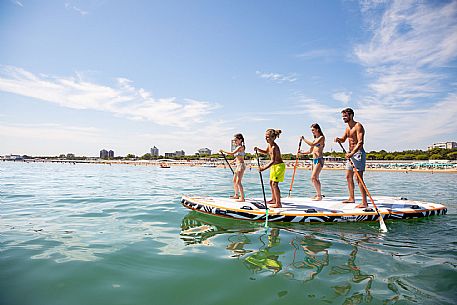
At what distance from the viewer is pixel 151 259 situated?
15.1 ft

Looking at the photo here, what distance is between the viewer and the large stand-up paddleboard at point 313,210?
23.0 ft

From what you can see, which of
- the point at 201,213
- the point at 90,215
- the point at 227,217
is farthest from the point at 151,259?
the point at 90,215

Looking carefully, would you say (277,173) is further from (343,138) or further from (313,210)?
(343,138)

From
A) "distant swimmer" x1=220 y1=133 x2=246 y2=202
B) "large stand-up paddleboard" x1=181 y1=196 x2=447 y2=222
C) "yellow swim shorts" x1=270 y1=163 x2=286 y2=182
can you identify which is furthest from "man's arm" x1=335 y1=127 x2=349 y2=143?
"distant swimmer" x1=220 y1=133 x2=246 y2=202

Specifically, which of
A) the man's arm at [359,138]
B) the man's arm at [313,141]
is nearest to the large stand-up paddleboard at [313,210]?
the man's arm at [359,138]

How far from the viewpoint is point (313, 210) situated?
23.8ft

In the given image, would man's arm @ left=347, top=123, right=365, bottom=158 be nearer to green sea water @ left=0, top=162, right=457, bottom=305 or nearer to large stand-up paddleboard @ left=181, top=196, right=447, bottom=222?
large stand-up paddleboard @ left=181, top=196, right=447, bottom=222

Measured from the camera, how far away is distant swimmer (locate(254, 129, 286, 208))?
25.6 ft

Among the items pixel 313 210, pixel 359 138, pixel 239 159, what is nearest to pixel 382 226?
pixel 313 210

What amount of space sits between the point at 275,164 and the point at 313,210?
1592mm

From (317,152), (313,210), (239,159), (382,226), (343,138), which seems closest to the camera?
(382,226)

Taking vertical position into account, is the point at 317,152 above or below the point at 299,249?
above

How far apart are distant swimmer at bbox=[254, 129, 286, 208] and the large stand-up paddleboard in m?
0.39

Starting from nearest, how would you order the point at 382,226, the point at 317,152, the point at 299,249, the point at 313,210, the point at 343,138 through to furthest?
the point at 299,249 < the point at 382,226 < the point at 313,210 < the point at 343,138 < the point at 317,152
